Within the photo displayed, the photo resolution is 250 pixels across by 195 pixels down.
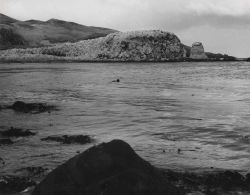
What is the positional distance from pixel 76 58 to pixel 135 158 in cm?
17130

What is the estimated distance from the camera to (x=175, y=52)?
189 m

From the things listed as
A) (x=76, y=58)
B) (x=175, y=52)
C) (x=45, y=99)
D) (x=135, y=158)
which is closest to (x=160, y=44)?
(x=175, y=52)

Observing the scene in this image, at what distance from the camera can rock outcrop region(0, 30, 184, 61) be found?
180 metres

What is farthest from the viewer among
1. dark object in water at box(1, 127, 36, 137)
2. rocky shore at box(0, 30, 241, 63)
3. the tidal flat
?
rocky shore at box(0, 30, 241, 63)

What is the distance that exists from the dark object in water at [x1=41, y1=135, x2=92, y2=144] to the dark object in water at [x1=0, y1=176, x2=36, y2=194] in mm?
5123

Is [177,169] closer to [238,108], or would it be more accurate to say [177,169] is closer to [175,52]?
[238,108]

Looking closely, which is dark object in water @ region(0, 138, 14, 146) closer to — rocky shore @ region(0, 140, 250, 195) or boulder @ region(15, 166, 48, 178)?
boulder @ region(15, 166, 48, 178)

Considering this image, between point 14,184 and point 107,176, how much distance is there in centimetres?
337

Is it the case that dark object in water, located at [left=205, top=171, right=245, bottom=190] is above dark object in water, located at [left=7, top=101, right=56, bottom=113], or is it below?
above

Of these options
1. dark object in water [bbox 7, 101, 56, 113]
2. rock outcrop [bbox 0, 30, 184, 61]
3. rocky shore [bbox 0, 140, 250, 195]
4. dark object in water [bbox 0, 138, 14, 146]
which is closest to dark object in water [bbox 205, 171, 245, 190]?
rocky shore [bbox 0, 140, 250, 195]

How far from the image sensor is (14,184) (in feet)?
37.3

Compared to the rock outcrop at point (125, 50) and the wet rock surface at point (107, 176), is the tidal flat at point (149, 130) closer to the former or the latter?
the wet rock surface at point (107, 176)

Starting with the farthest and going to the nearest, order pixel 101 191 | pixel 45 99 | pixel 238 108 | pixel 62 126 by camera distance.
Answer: pixel 45 99, pixel 238 108, pixel 62 126, pixel 101 191

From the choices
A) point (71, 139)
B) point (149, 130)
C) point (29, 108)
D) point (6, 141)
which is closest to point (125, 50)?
point (29, 108)
